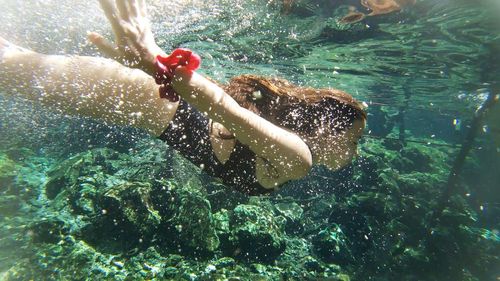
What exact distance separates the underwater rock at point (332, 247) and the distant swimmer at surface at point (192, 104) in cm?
636

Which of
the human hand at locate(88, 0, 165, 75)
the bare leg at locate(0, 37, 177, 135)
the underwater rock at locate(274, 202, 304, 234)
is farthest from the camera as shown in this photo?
the underwater rock at locate(274, 202, 304, 234)

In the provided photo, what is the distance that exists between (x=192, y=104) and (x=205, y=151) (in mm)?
1571

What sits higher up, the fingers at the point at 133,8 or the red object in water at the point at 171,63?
the fingers at the point at 133,8

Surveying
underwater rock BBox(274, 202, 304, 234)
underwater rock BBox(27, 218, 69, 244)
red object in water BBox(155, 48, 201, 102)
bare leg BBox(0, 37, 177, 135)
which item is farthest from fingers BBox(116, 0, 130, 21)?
underwater rock BBox(274, 202, 304, 234)

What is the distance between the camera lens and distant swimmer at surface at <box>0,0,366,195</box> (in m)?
1.71

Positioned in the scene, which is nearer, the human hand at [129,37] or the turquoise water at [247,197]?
the human hand at [129,37]

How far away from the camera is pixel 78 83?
8.71 ft

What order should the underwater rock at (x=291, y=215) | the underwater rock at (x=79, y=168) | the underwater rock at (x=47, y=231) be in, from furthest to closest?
the underwater rock at (x=79, y=168), the underwater rock at (x=291, y=215), the underwater rock at (x=47, y=231)

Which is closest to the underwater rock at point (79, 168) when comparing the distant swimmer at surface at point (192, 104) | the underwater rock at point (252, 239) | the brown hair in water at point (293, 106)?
the underwater rock at point (252, 239)

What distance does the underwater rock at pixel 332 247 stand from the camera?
9047 mm

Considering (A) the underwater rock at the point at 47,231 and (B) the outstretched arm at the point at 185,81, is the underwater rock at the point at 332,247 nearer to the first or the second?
(A) the underwater rock at the point at 47,231

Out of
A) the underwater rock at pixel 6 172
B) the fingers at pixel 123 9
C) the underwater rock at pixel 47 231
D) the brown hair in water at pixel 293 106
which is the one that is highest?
the brown hair in water at pixel 293 106

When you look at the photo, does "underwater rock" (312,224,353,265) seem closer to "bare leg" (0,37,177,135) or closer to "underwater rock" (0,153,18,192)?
"bare leg" (0,37,177,135)

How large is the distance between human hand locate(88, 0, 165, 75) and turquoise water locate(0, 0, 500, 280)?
531cm
